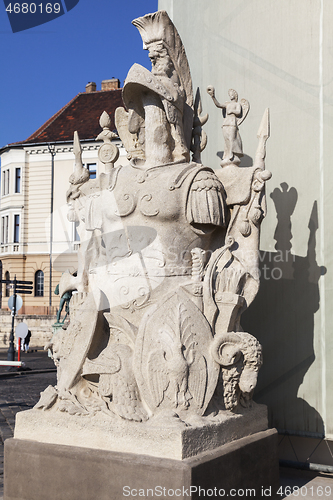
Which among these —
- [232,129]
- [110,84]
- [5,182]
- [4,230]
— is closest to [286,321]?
[232,129]

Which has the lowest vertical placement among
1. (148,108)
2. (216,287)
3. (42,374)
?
(42,374)

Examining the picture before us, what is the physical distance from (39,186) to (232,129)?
27921 millimetres

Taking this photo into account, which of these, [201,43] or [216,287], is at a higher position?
[201,43]

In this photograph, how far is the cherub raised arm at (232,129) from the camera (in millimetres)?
5031

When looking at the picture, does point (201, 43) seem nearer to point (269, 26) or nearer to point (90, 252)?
point (269, 26)

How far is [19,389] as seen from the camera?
473 inches

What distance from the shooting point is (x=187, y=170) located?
14.8 feet

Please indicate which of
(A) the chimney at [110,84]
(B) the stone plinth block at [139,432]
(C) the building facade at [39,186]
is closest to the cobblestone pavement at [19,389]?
(B) the stone plinth block at [139,432]

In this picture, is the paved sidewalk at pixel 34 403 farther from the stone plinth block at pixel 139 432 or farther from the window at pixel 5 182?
the window at pixel 5 182

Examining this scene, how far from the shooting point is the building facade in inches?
1215

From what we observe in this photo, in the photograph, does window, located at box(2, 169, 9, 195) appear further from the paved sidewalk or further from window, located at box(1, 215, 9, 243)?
the paved sidewalk

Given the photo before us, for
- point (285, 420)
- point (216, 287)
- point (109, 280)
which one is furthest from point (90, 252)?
point (285, 420)

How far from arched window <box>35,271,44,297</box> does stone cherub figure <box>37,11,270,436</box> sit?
2874cm

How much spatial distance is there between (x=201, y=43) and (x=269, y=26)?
97cm
